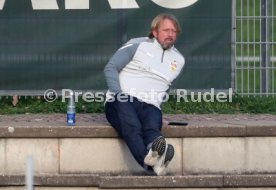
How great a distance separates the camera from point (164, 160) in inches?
341

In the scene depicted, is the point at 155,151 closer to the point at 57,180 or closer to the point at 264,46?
the point at 57,180

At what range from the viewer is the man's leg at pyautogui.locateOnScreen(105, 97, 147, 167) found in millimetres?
8805

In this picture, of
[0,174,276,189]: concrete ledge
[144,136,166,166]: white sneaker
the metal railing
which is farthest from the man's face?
the metal railing

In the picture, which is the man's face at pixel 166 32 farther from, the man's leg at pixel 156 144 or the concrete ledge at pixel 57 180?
the concrete ledge at pixel 57 180

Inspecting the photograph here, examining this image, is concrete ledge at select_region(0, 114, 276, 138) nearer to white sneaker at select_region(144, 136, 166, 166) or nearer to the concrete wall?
the concrete wall

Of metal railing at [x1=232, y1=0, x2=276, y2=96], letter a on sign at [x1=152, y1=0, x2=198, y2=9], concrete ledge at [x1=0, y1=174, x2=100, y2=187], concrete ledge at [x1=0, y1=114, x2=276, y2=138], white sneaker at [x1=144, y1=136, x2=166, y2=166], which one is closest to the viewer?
white sneaker at [x1=144, y1=136, x2=166, y2=166]

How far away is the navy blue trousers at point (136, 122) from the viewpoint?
8820 mm

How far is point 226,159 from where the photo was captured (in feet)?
30.4

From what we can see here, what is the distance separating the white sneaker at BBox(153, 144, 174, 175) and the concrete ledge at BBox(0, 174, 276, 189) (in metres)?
0.08

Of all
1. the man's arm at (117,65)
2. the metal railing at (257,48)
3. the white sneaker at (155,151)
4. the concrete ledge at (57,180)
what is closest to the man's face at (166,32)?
the man's arm at (117,65)

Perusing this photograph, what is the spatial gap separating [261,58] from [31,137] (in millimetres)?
2915

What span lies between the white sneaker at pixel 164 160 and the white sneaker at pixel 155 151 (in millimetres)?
35

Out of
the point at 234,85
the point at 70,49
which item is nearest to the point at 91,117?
the point at 70,49

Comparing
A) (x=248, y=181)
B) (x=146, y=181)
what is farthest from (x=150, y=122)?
(x=248, y=181)
